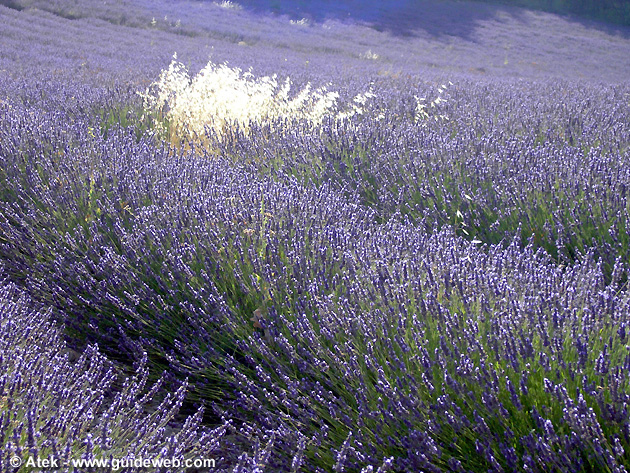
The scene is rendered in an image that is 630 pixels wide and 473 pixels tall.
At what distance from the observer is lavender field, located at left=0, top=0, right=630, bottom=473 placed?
1.35m

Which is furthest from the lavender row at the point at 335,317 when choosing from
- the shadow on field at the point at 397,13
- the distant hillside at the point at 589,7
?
the distant hillside at the point at 589,7

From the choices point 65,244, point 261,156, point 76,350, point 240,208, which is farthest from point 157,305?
point 261,156

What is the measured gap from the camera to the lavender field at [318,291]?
1348 millimetres

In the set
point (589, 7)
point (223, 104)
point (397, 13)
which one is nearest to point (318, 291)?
point (223, 104)

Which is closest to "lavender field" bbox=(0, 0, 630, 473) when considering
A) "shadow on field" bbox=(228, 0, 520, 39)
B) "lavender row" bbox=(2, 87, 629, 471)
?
"lavender row" bbox=(2, 87, 629, 471)

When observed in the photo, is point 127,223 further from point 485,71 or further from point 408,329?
point 485,71

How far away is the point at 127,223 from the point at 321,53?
45.2 feet

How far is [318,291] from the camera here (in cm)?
187

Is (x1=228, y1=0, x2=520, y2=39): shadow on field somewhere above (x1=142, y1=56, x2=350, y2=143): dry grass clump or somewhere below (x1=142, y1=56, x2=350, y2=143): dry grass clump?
above

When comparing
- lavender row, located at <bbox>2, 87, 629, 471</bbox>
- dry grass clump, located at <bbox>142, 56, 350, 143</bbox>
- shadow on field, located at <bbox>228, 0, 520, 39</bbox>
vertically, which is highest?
shadow on field, located at <bbox>228, 0, 520, 39</bbox>

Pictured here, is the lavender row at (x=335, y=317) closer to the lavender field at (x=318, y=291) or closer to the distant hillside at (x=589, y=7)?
the lavender field at (x=318, y=291)

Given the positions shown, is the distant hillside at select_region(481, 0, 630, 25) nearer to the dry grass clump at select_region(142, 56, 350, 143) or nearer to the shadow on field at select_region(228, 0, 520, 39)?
the shadow on field at select_region(228, 0, 520, 39)

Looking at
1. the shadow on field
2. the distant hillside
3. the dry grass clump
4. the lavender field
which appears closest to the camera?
the lavender field

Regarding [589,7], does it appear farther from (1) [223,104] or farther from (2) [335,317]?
(2) [335,317]
